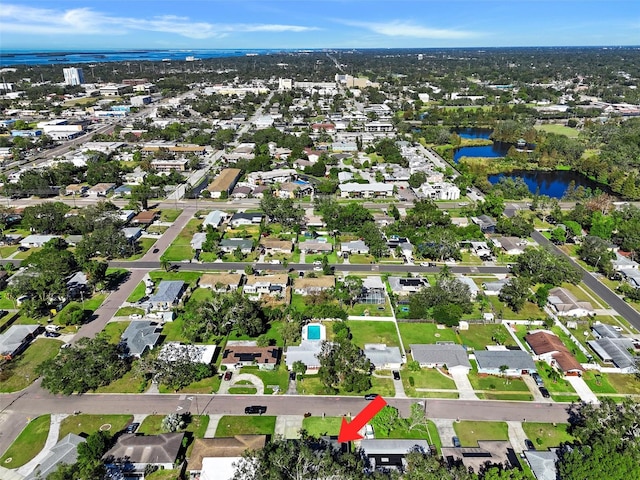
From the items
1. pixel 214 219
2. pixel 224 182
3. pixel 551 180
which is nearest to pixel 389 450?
pixel 214 219

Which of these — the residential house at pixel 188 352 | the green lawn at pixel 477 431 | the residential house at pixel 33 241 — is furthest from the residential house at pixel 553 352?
the residential house at pixel 33 241

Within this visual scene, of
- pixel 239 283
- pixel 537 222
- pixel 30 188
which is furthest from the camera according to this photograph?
pixel 30 188

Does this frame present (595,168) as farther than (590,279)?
Yes

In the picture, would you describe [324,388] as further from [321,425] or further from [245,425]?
[245,425]

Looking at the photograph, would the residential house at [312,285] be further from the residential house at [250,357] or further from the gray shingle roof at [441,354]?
the gray shingle roof at [441,354]

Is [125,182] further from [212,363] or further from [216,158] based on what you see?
[212,363]

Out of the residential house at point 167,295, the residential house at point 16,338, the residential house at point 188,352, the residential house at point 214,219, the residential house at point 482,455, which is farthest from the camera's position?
the residential house at point 214,219

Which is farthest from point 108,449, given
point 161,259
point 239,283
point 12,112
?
point 12,112
